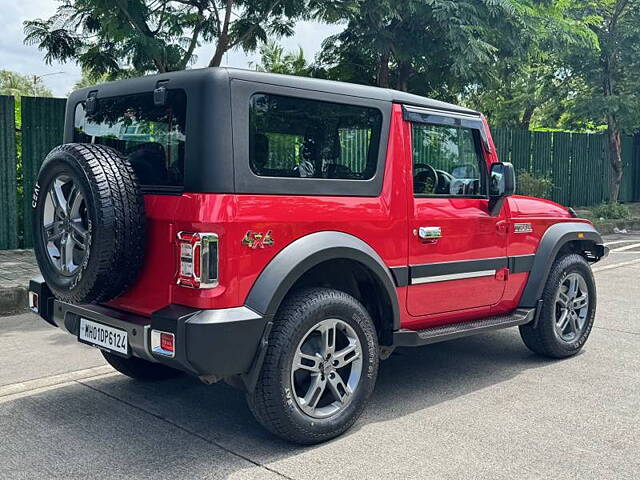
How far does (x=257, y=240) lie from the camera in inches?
136

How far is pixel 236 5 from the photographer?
9.39 meters

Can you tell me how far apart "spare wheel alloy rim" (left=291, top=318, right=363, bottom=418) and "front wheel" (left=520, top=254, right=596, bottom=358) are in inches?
75.7

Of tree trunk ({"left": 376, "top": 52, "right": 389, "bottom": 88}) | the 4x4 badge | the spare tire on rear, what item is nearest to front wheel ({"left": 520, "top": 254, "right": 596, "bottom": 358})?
the 4x4 badge

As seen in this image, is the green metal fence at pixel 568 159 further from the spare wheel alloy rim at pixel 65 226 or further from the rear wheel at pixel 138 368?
the spare wheel alloy rim at pixel 65 226

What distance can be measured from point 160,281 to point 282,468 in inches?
43.8

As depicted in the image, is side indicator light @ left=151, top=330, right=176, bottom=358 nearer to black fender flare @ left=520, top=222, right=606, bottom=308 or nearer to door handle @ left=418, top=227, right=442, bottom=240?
door handle @ left=418, top=227, right=442, bottom=240

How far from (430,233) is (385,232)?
411 mm

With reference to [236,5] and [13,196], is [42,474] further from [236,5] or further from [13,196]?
[236,5]

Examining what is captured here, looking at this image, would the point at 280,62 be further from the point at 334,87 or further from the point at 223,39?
the point at 334,87

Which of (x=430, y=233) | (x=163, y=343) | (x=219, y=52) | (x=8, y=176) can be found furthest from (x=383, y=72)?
(x=163, y=343)

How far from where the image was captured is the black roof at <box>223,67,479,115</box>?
3555mm

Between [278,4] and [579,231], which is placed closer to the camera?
[579,231]

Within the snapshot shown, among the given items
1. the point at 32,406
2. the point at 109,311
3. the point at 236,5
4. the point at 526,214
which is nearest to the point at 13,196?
the point at 236,5

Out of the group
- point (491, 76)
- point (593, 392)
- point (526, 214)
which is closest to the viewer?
point (593, 392)
